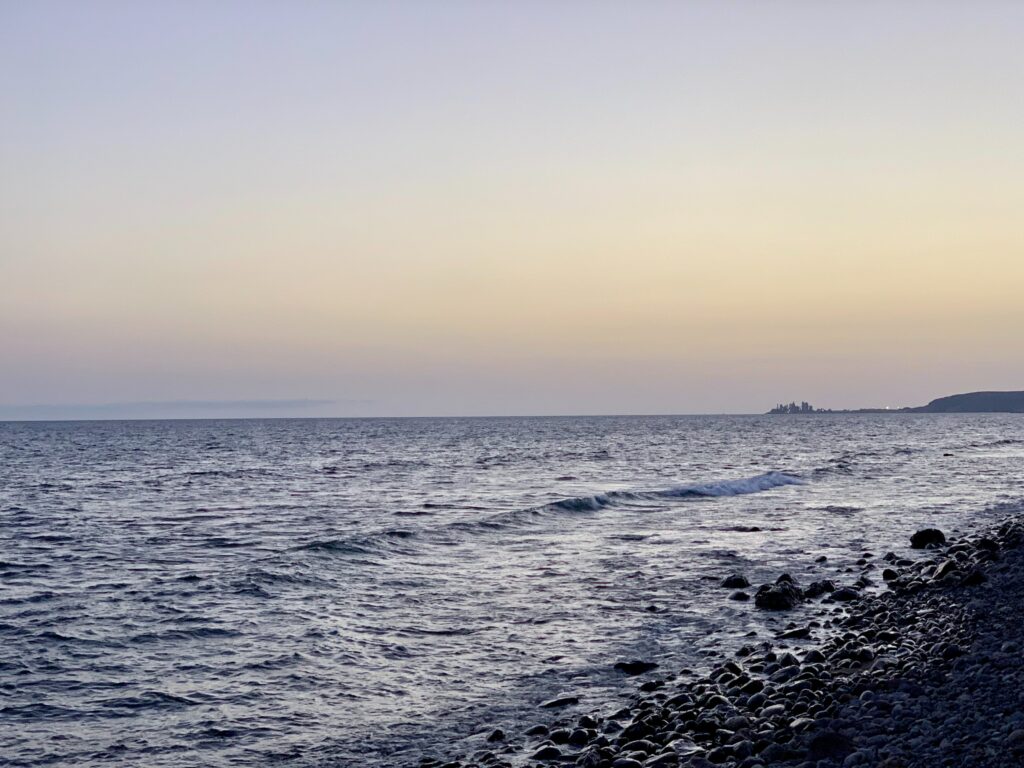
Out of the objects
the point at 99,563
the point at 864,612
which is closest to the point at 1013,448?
the point at 864,612

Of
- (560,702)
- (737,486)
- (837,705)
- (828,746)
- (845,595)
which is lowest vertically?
(737,486)

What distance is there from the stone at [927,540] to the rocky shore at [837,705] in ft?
30.5

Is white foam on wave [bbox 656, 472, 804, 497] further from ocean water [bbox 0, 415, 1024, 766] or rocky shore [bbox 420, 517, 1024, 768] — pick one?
rocky shore [bbox 420, 517, 1024, 768]

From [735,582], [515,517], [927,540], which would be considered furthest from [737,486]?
[735,582]

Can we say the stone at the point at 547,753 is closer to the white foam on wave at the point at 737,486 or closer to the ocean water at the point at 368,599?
the ocean water at the point at 368,599

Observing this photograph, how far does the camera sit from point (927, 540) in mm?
26750

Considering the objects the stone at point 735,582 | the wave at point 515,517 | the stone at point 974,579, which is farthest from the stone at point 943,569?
the wave at point 515,517

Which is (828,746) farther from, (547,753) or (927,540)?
(927,540)

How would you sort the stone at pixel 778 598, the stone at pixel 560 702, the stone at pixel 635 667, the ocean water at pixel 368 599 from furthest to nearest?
the stone at pixel 778 598 → the stone at pixel 635 667 → the stone at pixel 560 702 → the ocean water at pixel 368 599

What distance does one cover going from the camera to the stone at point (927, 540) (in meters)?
26.6

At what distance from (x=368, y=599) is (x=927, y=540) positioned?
17.0 meters

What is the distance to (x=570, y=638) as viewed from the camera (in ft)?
54.6

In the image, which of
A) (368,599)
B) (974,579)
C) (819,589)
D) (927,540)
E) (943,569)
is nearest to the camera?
(974,579)

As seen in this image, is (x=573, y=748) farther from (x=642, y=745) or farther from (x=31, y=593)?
(x=31, y=593)
